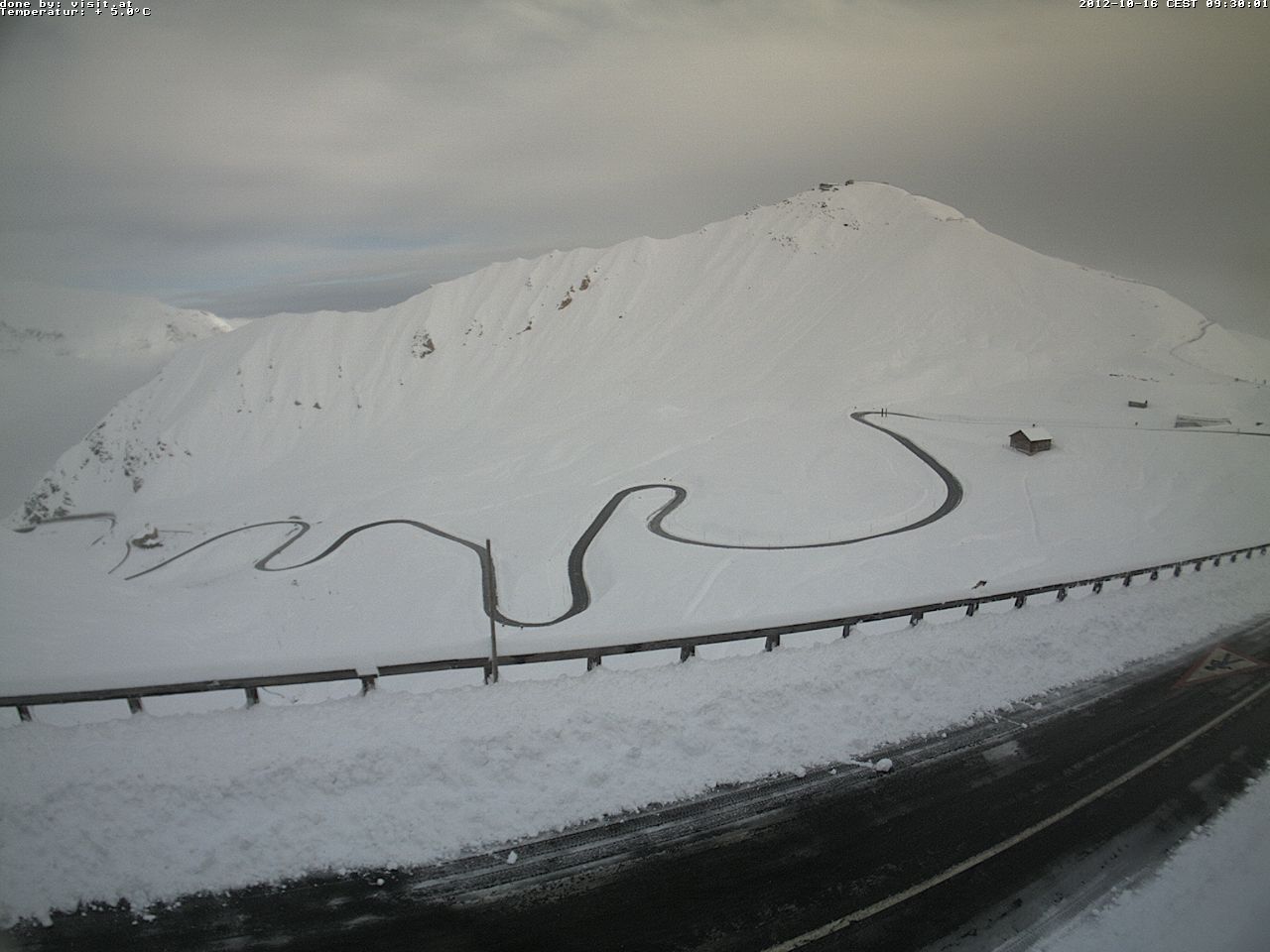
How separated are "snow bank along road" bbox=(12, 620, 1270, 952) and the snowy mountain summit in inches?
469

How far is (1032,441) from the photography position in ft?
147

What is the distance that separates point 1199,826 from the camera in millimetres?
7891

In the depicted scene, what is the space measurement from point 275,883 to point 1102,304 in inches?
4525

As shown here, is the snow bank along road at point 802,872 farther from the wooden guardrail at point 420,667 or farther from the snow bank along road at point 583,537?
the snow bank along road at point 583,537

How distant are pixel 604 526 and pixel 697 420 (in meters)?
32.3

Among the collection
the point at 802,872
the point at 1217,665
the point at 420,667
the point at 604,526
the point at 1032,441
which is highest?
the point at 1032,441

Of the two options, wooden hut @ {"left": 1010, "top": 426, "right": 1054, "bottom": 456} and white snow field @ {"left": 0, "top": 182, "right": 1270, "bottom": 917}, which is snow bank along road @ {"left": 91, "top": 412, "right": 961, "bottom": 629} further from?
wooden hut @ {"left": 1010, "top": 426, "right": 1054, "bottom": 456}

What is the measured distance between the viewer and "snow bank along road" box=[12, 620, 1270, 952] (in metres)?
5.86

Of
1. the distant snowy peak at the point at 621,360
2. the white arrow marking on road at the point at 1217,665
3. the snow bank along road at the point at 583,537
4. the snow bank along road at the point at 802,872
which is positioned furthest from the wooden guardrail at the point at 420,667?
the distant snowy peak at the point at 621,360

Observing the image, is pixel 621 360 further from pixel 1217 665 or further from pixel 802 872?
pixel 802 872

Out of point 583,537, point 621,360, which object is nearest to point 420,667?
point 583,537

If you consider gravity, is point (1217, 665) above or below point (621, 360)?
below

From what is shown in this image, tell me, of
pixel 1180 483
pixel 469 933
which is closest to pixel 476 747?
pixel 469 933

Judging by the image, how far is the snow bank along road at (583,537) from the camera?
26.7 metres
